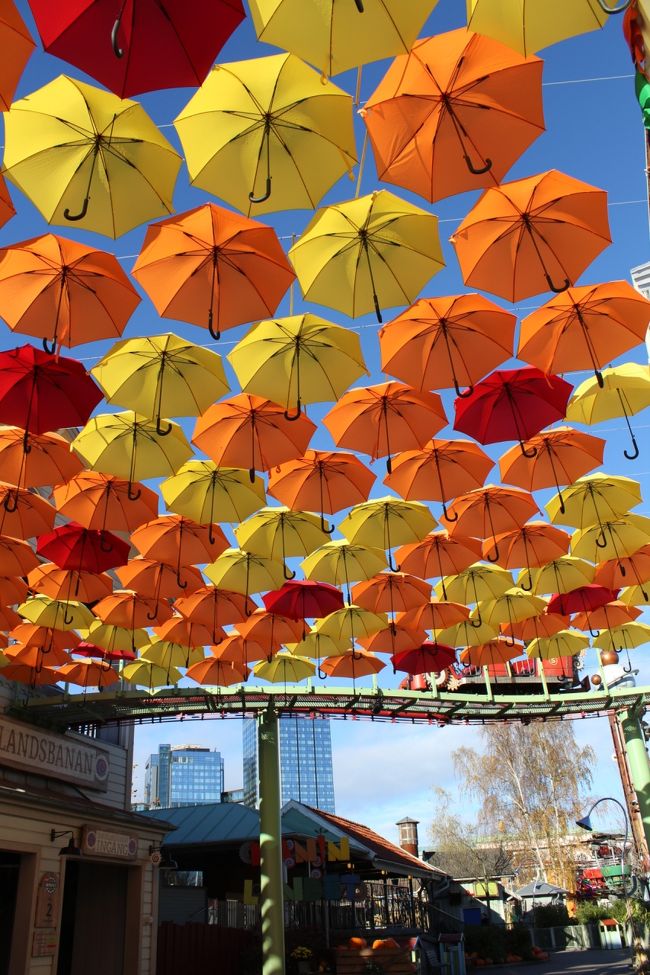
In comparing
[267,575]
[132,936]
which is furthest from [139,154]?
[132,936]

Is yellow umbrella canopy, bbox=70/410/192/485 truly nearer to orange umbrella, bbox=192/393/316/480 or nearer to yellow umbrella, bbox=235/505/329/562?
orange umbrella, bbox=192/393/316/480

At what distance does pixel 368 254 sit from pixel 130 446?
14.0 ft

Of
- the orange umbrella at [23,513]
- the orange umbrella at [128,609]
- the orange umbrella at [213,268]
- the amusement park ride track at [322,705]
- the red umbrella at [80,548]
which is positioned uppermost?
the orange umbrella at [213,268]

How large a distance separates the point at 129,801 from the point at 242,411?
13830mm

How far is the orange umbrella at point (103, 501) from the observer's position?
428 inches

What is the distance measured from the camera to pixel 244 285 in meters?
7.37

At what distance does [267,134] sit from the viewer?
596cm

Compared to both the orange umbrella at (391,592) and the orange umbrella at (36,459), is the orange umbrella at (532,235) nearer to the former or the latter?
the orange umbrella at (36,459)

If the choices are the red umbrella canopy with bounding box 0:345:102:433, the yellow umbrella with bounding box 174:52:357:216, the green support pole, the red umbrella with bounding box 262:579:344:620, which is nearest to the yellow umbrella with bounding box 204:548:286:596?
the red umbrella with bounding box 262:579:344:620

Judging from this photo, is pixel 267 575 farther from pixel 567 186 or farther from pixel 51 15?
pixel 51 15

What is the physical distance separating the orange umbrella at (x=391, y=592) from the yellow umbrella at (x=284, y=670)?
3627 mm

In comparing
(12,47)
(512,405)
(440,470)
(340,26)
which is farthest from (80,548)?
(340,26)

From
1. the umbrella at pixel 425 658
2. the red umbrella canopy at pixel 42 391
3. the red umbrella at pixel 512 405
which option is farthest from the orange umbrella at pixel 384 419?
the umbrella at pixel 425 658

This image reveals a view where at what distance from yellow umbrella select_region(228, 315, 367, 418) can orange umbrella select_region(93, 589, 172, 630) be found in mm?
6146
